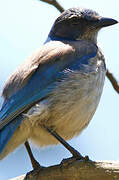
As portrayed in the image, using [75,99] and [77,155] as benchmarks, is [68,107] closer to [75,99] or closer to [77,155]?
[75,99]

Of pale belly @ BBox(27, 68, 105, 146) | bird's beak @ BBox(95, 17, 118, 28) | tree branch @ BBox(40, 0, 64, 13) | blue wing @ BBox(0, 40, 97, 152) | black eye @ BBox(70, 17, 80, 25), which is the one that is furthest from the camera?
black eye @ BBox(70, 17, 80, 25)

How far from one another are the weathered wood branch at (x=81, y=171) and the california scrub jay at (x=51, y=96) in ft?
1.47

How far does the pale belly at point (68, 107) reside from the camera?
5.54 meters

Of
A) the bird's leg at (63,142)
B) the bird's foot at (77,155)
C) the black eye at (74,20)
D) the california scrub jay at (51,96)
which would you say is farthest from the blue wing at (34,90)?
the black eye at (74,20)

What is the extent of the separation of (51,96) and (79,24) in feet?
4.92

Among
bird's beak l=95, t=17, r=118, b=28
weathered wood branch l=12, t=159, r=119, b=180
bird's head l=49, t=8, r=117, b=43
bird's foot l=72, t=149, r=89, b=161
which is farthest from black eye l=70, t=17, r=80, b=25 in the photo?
weathered wood branch l=12, t=159, r=119, b=180

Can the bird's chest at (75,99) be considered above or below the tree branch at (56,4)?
below

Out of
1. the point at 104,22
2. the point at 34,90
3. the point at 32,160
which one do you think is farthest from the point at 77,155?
the point at 104,22

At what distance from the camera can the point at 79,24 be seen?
6.71 metres

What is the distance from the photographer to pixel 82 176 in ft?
15.6

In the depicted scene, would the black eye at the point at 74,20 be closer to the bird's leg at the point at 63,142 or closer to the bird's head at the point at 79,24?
the bird's head at the point at 79,24

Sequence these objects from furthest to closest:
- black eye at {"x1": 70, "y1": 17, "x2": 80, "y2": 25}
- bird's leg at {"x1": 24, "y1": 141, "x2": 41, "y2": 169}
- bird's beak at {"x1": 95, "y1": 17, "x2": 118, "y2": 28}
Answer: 1. black eye at {"x1": 70, "y1": 17, "x2": 80, "y2": 25}
2. bird's beak at {"x1": 95, "y1": 17, "x2": 118, "y2": 28}
3. bird's leg at {"x1": 24, "y1": 141, "x2": 41, "y2": 169}

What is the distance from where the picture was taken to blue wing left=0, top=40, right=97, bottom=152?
5410 mm

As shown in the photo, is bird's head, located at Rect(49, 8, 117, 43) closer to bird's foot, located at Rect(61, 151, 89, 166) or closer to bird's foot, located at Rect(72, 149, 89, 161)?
bird's foot, located at Rect(72, 149, 89, 161)
